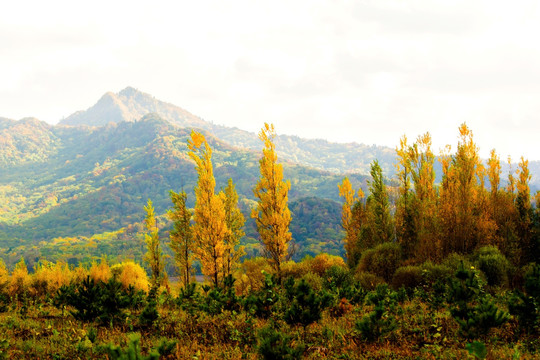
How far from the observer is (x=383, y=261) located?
19.0m

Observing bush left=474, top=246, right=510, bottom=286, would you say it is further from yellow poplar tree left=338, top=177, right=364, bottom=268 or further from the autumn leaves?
yellow poplar tree left=338, top=177, right=364, bottom=268

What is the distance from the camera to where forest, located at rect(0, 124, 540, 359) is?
21.9ft

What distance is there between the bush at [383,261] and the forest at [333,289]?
0.21ft

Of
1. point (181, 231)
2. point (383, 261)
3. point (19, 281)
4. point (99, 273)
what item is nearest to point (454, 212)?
point (383, 261)

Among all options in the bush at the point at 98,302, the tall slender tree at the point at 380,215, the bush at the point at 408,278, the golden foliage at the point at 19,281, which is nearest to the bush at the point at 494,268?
the bush at the point at 408,278

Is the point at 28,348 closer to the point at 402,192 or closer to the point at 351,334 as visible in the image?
the point at 351,334

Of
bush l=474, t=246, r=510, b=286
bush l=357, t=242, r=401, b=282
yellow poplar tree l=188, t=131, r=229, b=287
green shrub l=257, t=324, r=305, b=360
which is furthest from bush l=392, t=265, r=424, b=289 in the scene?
green shrub l=257, t=324, r=305, b=360

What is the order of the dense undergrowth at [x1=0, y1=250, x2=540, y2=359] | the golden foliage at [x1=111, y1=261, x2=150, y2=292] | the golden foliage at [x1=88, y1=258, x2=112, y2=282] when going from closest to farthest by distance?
the dense undergrowth at [x1=0, y1=250, x2=540, y2=359], the golden foliage at [x1=88, y1=258, x2=112, y2=282], the golden foliage at [x1=111, y1=261, x2=150, y2=292]

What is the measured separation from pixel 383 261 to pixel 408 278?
3082 millimetres

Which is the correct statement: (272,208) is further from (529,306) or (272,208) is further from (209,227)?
(529,306)

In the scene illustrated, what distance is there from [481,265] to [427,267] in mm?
2568

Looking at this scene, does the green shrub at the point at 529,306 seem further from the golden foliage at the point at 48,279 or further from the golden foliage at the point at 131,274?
the golden foliage at the point at 131,274

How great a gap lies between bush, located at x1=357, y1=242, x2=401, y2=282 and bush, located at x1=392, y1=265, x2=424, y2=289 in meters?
2.31

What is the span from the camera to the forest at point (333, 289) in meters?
6.68
